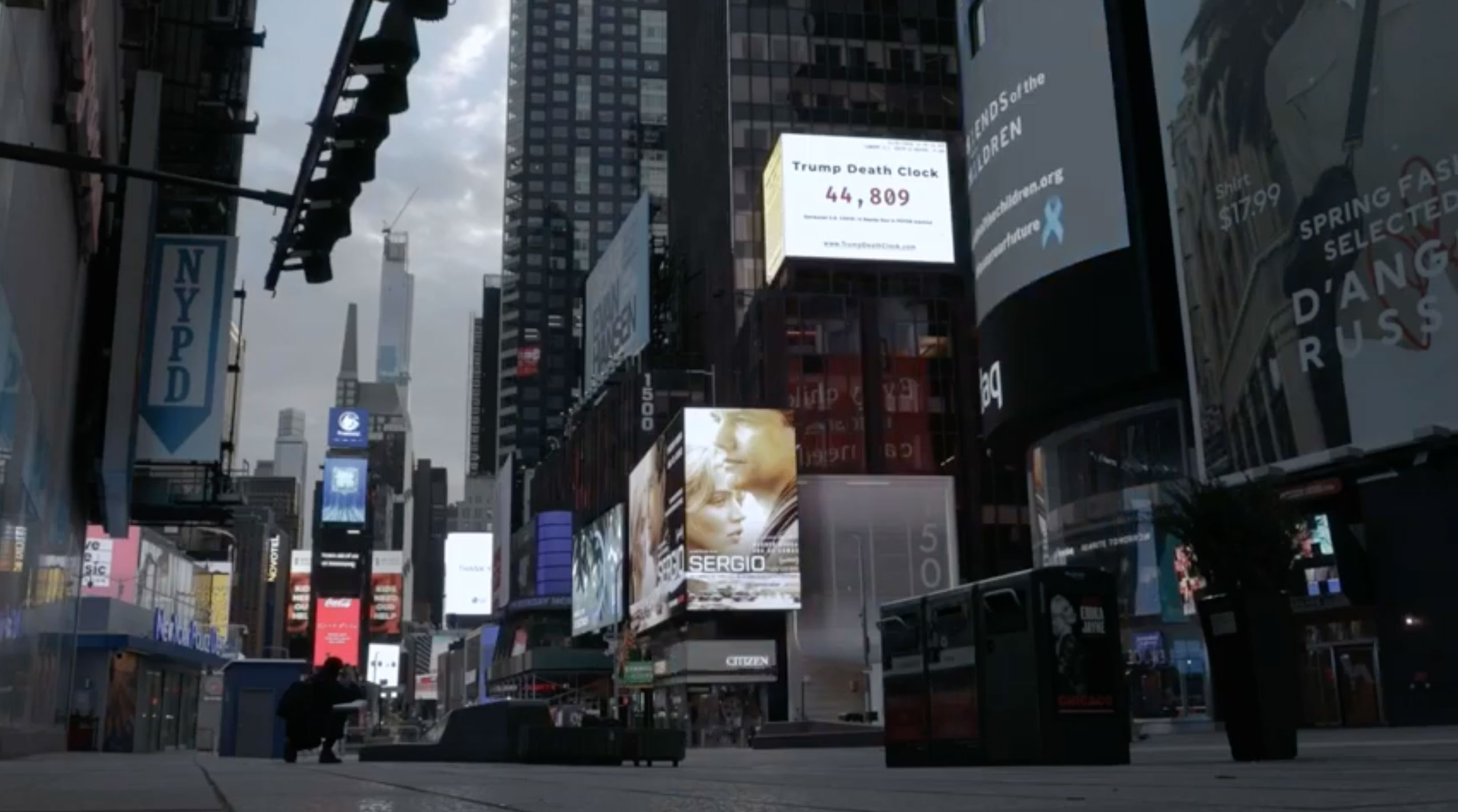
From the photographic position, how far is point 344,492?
532 feet

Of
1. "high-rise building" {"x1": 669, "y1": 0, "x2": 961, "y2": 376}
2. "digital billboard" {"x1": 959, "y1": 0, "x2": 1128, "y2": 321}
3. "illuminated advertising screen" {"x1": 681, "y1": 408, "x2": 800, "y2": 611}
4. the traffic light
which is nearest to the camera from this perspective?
the traffic light

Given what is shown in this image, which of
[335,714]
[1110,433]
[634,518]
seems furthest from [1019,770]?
[634,518]

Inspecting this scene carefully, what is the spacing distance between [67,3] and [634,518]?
228ft

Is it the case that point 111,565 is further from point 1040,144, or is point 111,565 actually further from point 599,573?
point 599,573

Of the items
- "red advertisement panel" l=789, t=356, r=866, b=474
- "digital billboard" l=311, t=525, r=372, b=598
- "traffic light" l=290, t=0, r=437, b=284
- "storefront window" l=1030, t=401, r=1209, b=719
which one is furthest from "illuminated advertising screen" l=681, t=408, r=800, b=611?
"digital billboard" l=311, t=525, r=372, b=598

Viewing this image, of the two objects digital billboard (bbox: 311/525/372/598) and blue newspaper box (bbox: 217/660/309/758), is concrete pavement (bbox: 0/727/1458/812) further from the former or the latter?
digital billboard (bbox: 311/525/372/598)

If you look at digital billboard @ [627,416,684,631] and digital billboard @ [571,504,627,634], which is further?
digital billboard @ [571,504,627,634]

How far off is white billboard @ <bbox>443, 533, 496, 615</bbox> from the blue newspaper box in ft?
488

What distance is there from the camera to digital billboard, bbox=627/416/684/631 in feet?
232

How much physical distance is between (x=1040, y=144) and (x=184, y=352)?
98.8 ft

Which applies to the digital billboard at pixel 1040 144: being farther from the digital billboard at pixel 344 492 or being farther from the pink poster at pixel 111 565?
the digital billboard at pixel 344 492

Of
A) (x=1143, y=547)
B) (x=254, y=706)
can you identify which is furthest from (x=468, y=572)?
(x=254, y=706)

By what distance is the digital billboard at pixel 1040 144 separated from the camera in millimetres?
43094

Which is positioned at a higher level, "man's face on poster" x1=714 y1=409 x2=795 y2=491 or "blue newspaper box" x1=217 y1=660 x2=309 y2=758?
"man's face on poster" x1=714 y1=409 x2=795 y2=491
